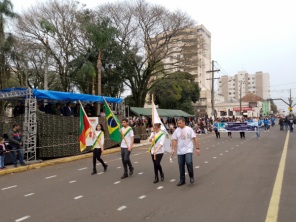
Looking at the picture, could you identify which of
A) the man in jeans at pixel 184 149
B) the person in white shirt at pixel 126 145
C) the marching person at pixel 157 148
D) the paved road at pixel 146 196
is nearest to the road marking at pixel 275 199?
the paved road at pixel 146 196

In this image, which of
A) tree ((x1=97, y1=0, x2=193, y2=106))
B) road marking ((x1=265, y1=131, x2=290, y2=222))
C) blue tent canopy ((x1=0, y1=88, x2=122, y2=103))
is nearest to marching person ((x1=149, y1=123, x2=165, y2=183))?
road marking ((x1=265, y1=131, x2=290, y2=222))

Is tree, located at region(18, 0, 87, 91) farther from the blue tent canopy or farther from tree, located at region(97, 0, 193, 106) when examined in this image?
the blue tent canopy

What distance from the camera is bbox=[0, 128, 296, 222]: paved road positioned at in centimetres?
538

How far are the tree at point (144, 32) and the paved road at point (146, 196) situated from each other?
28.5 m

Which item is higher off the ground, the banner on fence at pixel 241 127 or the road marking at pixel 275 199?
the banner on fence at pixel 241 127

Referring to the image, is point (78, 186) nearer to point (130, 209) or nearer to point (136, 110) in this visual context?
point (130, 209)

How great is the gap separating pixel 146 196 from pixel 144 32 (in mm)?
32021

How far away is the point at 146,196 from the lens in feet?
22.0

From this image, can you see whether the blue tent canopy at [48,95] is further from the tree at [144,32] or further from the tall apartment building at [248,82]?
the tall apartment building at [248,82]

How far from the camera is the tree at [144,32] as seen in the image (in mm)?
36062

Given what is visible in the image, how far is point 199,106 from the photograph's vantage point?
6900 cm

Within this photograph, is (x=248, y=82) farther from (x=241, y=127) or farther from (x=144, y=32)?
(x=241, y=127)

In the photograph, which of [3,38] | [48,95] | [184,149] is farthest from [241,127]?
[3,38]

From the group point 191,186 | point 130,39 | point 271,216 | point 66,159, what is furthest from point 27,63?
point 271,216
